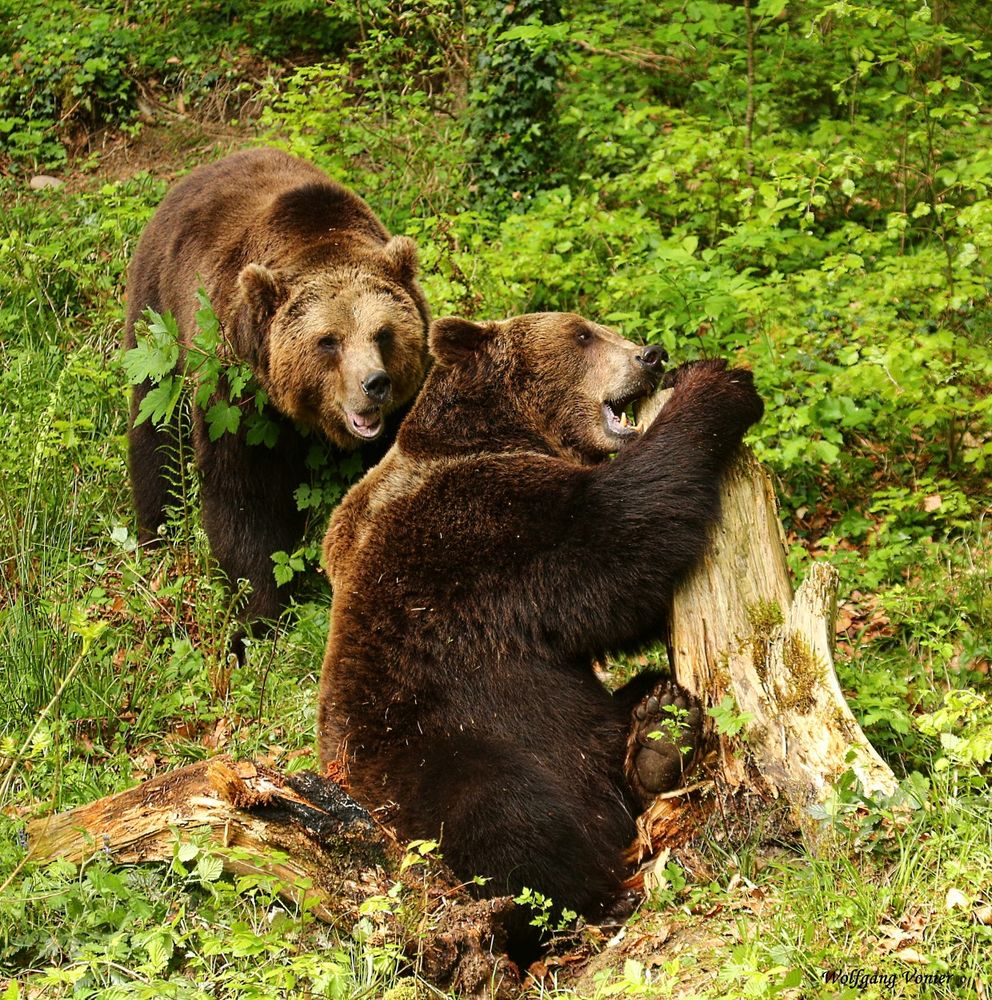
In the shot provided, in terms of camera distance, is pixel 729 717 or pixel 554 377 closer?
pixel 729 717

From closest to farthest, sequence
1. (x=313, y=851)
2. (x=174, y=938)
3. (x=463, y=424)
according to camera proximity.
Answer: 1. (x=174, y=938)
2. (x=313, y=851)
3. (x=463, y=424)

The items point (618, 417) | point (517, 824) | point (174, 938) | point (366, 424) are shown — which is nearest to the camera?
point (174, 938)

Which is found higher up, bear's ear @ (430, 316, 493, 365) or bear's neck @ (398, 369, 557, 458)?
bear's ear @ (430, 316, 493, 365)

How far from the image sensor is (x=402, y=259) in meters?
8.27

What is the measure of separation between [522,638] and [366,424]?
2.75 m

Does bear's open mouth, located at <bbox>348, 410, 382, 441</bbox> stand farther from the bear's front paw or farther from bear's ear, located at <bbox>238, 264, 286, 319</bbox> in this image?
the bear's front paw

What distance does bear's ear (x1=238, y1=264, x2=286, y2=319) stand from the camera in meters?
7.90

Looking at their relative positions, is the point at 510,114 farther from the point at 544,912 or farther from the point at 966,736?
the point at 544,912

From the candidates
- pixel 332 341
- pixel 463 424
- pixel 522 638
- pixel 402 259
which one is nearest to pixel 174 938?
pixel 522 638

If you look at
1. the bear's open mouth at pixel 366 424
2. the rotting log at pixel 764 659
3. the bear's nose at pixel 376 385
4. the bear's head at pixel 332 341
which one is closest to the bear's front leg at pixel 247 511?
the bear's head at pixel 332 341

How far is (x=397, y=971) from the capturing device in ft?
13.5

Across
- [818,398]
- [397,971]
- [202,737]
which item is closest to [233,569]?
[202,737]

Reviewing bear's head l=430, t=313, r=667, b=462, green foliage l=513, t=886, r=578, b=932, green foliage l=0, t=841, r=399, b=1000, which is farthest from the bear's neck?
green foliage l=0, t=841, r=399, b=1000

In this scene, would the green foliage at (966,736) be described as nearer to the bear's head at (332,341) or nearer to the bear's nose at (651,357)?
the bear's nose at (651,357)
